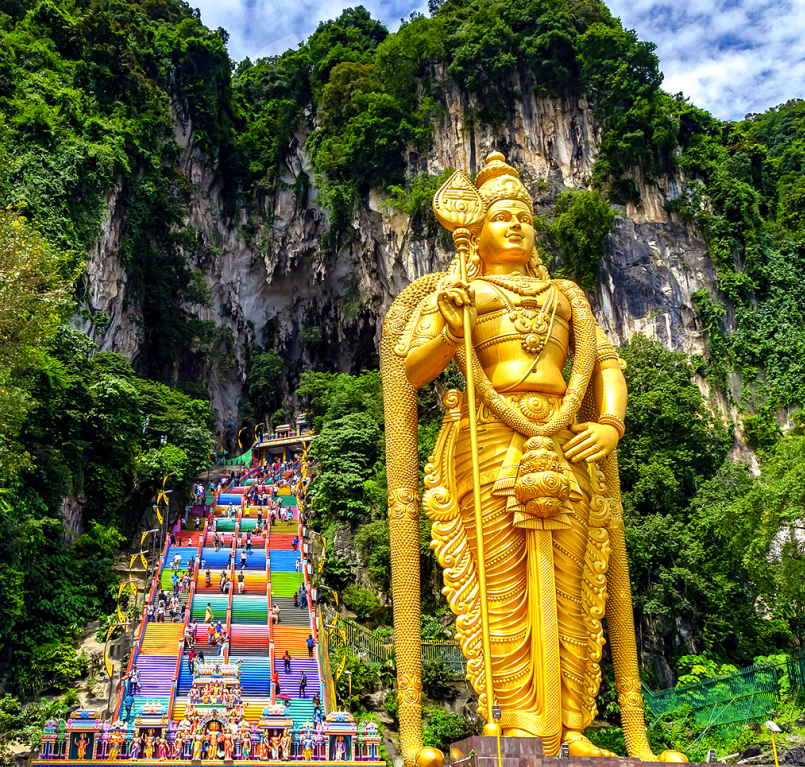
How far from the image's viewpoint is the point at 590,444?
6539 mm

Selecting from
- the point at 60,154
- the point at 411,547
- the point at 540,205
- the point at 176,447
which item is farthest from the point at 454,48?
the point at 411,547

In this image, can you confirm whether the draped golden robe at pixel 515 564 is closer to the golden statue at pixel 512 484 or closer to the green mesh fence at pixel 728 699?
the golden statue at pixel 512 484

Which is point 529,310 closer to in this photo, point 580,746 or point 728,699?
point 580,746

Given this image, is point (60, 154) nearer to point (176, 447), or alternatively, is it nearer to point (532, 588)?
point (176, 447)

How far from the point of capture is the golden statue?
239 inches

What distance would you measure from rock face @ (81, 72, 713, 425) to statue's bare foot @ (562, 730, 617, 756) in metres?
14.4

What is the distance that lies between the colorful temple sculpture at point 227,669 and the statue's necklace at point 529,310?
4.86m

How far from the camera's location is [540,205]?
69.7 ft

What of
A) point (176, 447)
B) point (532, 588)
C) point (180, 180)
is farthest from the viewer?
point (180, 180)

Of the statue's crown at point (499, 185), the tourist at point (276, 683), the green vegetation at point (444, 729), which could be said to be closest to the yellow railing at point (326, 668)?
→ the tourist at point (276, 683)

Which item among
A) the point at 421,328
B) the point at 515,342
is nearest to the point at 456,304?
the point at 421,328

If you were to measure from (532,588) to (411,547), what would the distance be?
3.28ft

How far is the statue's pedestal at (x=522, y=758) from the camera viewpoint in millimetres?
5199

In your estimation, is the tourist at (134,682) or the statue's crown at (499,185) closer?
the statue's crown at (499,185)
